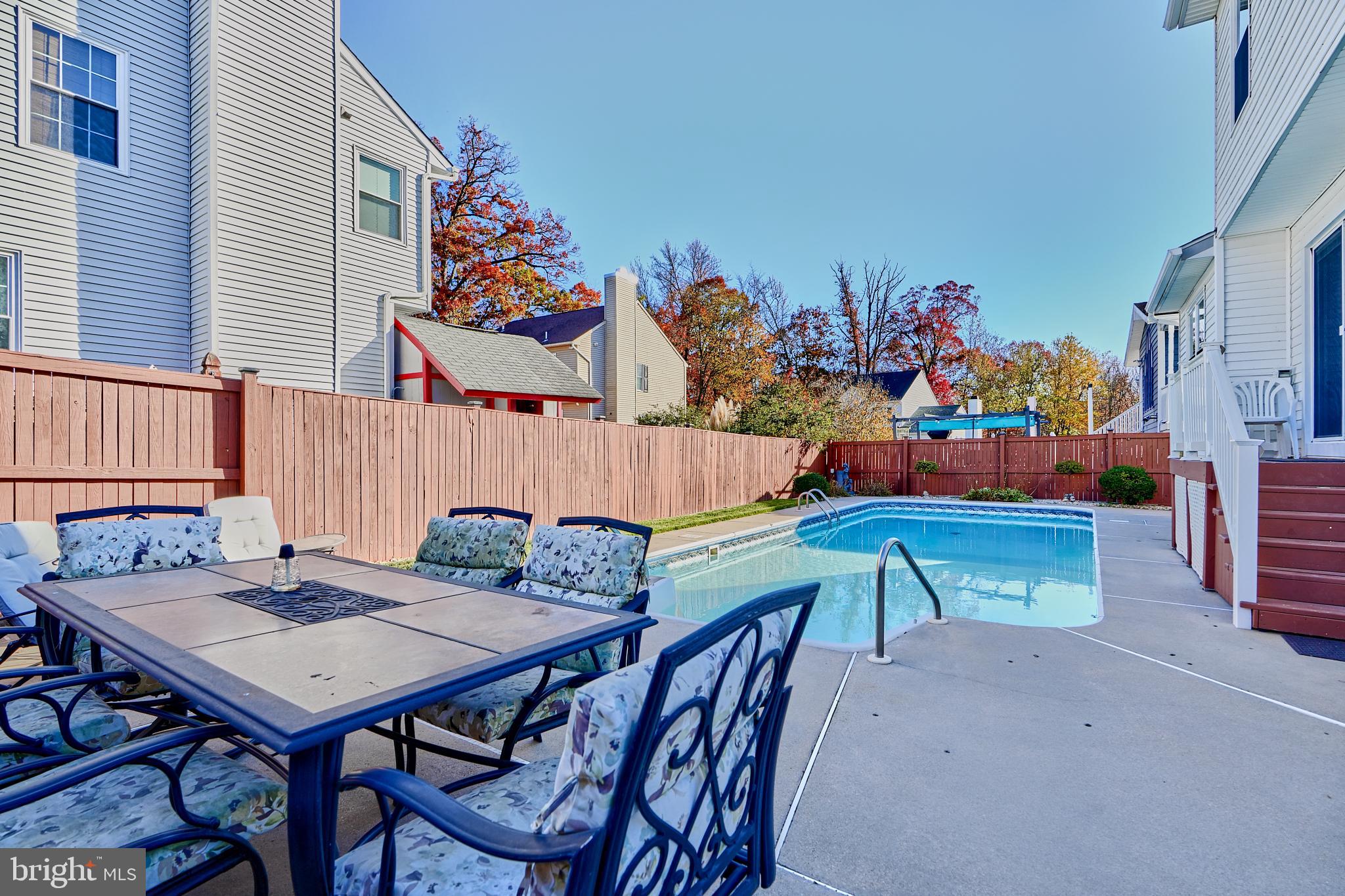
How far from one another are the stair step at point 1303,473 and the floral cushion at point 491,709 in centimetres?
477

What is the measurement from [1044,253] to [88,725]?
27343 mm

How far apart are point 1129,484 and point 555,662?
14430 millimetres

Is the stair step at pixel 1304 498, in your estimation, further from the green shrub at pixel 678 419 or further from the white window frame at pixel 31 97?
the green shrub at pixel 678 419

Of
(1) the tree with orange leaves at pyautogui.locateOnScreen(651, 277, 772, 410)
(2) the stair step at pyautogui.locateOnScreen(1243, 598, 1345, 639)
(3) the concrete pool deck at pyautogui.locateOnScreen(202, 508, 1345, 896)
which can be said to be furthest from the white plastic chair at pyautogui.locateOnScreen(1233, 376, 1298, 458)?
(1) the tree with orange leaves at pyautogui.locateOnScreen(651, 277, 772, 410)

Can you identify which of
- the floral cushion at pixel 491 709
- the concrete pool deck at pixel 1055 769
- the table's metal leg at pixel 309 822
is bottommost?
the concrete pool deck at pixel 1055 769

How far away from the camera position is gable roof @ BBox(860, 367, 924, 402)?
26.0 meters

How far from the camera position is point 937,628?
13.8 feet

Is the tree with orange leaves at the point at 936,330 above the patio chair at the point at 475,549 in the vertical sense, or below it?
above

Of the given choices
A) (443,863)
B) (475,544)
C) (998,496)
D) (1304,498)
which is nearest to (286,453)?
(475,544)

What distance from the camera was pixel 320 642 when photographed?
5.82ft

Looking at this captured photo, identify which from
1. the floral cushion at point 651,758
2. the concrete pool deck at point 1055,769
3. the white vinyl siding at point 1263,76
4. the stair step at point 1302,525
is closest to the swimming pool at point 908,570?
the concrete pool deck at point 1055,769

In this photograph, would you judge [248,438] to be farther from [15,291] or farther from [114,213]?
[114,213]

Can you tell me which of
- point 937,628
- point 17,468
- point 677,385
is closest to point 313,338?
point 17,468

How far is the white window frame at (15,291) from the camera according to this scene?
630cm
